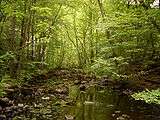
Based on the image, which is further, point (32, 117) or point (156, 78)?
point (156, 78)

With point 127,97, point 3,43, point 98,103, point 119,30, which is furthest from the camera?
point 3,43

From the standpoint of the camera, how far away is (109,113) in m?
11.5

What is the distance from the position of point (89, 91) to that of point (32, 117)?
7.30m

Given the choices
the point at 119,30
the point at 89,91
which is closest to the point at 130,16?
the point at 119,30

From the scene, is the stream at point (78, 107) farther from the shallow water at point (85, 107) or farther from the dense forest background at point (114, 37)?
the dense forest background at point (114, 37)

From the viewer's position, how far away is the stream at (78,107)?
10914mm

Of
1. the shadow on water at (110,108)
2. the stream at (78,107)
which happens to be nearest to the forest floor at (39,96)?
the stream at (78,107)

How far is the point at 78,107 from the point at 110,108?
4.22ft

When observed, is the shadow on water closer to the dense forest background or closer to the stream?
the stream

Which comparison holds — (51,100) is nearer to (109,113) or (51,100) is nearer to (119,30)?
(109,113)

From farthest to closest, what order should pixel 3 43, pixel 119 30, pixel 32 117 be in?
pixel 3 43 < pixel 119 30 < pixel 32 117

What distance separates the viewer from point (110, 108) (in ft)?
41.1

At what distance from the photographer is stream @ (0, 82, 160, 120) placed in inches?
430

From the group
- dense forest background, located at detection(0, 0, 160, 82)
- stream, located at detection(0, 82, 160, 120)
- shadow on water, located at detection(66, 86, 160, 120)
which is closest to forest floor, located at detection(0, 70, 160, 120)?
stream, located at detection(0, 82, 160, 120)
